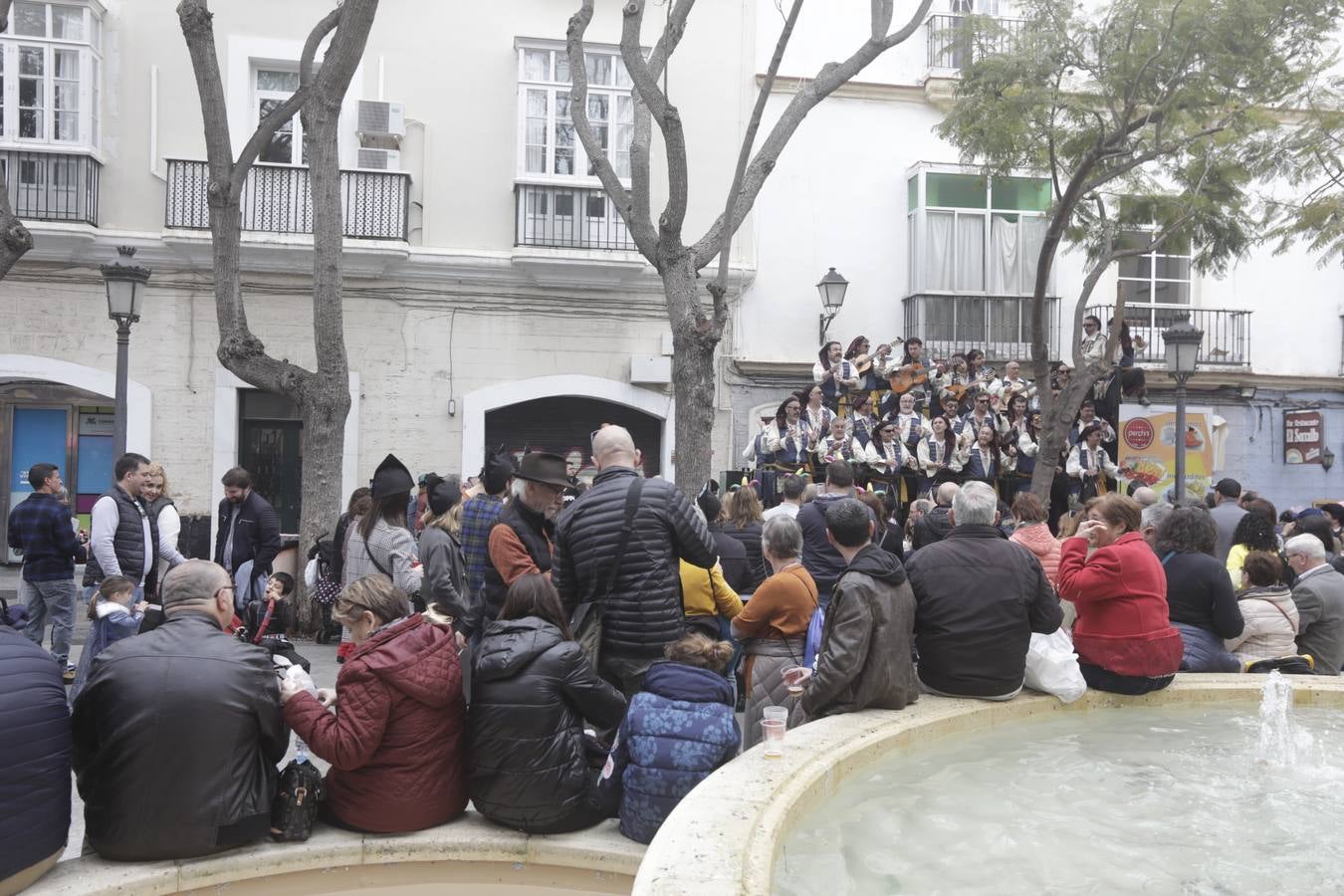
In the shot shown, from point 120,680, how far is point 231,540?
18.1 ft

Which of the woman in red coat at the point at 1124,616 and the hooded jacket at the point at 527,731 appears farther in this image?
the woman in red coat at the point at 1124,616

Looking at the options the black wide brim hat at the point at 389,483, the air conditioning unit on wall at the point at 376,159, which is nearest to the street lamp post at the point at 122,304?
the air conditioning unit on wall at the point at 376,159

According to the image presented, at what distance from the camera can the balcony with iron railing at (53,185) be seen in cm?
1451

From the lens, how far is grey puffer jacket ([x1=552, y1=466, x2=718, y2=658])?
16.8ft

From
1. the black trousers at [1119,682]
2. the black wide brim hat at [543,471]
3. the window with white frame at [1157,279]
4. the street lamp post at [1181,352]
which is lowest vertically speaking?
the black trousers at [1119,682]

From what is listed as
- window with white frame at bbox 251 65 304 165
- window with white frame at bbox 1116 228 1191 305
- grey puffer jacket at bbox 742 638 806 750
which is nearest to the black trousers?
grey puffer jacket at bbox 742 638 806 750

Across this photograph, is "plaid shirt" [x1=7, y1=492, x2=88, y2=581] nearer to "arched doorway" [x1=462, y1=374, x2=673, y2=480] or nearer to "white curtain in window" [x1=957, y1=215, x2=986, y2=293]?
"arched doorway" [x1=462, y1=374, x2=673, y2=480]

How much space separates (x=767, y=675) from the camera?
17.9ft

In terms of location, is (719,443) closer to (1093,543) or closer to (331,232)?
(331,232)

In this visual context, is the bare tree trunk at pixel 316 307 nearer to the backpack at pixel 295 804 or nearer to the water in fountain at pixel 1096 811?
the backpack at pixel 295 804

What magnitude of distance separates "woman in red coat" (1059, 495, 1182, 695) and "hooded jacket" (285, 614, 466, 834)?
10.5ft

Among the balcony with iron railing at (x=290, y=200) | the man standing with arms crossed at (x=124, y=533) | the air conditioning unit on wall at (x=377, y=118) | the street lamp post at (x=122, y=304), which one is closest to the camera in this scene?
the man standing with arms crossed at (x=124, y=533)

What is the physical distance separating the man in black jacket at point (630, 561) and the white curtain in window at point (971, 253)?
42.0 ft

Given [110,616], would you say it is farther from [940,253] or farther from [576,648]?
[940,253]
